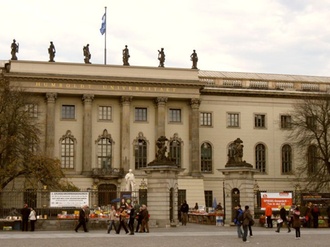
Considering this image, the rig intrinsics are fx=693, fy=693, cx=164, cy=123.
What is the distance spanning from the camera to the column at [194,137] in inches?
2931

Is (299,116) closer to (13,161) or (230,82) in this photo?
(230,82)

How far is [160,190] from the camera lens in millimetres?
41625

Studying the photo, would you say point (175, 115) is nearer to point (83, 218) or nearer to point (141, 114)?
point (141, 114)

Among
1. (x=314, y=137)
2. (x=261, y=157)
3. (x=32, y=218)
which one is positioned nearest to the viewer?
(x=32, y=218)

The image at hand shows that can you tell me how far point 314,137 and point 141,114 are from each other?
1873cm

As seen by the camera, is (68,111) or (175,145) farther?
(175,145)

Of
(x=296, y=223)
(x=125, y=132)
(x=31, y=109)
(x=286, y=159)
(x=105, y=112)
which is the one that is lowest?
(x=296, y=223)

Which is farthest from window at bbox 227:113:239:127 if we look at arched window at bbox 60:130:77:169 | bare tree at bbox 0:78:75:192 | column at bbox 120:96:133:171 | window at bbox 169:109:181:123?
bare tree at bbox 0:78:75:192

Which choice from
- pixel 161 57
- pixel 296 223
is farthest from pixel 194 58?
pixel 296 223

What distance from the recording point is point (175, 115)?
76500 millimetres

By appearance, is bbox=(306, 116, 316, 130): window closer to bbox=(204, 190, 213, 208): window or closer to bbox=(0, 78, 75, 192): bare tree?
bbox=(204, 190, 213, 208): window

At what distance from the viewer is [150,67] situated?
74875 mm

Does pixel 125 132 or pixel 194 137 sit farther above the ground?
pixel 125 132

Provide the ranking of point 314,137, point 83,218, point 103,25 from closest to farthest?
point 83,218 → point 314,137 → point 103,25
